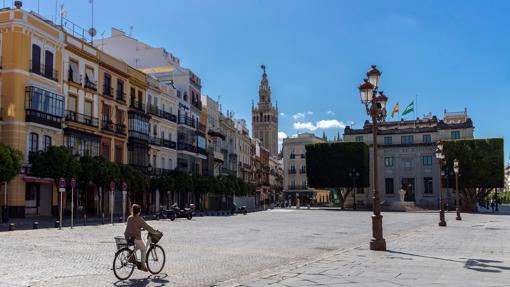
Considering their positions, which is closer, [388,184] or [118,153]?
[118,153]

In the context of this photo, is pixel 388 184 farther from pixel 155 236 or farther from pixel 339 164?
pixel 155 236

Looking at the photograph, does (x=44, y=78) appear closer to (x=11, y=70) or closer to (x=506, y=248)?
(x=11, y=70)

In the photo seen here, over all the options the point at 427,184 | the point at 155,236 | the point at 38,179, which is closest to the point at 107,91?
the point at 38,179

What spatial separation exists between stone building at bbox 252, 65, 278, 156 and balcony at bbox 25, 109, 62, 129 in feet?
393

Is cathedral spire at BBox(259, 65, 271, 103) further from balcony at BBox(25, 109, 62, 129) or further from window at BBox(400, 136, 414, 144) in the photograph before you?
balcony at BBox(25, 109, 62, 129)

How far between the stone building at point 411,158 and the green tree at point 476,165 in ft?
33.1

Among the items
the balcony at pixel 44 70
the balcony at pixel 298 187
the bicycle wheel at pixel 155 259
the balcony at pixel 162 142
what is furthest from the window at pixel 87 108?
the balcony at pixel 298 187

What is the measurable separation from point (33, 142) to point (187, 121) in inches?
1131

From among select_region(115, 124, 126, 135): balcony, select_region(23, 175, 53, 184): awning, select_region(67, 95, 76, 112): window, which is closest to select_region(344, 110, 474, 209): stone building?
select_region(115, 124, 126, 135): balcony

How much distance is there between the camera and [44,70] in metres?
40.2

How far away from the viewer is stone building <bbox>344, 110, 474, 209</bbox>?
85.2 meters

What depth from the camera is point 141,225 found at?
11.5m

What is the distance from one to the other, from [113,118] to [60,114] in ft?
29.4

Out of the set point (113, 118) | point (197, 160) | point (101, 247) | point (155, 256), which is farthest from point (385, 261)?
point (197, 160)
